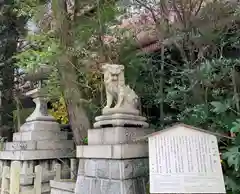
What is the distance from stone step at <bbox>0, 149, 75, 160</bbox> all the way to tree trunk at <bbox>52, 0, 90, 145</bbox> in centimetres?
57

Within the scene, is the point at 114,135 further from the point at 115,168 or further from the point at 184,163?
the point at 184,163

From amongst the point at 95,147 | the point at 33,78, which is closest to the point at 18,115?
the point at 33,78

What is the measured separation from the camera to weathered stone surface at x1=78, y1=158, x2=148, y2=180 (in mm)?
3789

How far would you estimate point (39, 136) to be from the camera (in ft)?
18.9

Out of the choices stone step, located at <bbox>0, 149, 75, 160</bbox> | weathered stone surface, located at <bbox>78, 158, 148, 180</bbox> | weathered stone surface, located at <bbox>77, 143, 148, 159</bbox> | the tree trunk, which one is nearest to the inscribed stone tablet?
weathered stone surface, located at <bbox>77, 143, 148, 159</bbox>

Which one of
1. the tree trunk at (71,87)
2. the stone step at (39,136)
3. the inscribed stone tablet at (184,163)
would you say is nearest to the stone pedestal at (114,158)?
the inscribed stone tablet at (184,163)

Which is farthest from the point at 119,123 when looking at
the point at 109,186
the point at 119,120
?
the point at 109,186

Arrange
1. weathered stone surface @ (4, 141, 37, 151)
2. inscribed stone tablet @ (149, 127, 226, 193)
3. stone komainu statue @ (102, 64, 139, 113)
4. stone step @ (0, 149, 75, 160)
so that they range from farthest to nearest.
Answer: weathered stone surface @ (4, 141, 37, 151) → stone step @ (0, 149, 75, 160) → stone komainu statue @ (102, 64, 139, 113) → inscribed stone tablet @ (149, 127, 226, 193)

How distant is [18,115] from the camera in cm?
796

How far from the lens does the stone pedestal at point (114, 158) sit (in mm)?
3795

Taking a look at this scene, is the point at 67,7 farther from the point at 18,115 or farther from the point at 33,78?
the point at 18,115

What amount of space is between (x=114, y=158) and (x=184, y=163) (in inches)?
44.4

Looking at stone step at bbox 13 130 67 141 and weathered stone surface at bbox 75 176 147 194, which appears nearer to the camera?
weathered stone surface at bbox 75 176 147 194

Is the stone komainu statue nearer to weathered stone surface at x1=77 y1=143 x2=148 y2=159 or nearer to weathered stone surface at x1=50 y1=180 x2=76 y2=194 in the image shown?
weathered stone surface at x1=77 y1=143 x2=148 y2=159
